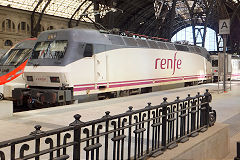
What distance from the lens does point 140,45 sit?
1578cm

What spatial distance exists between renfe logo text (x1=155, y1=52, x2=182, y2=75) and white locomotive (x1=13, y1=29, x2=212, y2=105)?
3.70ft

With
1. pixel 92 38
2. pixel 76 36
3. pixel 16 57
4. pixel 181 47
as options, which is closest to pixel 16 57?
pixel 16 57

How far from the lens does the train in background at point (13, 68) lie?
13289 mm

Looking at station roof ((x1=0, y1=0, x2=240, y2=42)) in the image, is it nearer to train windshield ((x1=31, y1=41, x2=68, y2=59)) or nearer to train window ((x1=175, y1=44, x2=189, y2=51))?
train window ((x1=175, y1=44, x2=189, y2=51))

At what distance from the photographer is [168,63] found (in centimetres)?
1864

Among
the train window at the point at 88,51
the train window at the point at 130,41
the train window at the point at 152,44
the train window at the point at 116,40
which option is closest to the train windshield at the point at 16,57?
the train window at the point at 88,51

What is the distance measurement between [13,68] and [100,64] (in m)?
4.57

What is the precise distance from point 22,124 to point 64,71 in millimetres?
4815

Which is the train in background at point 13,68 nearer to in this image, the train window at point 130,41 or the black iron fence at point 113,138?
the train window at point 130,41

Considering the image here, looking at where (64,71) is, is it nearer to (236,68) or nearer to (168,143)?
(168,143)

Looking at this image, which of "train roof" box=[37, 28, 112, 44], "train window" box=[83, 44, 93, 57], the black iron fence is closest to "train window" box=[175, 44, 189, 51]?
"train roof" box=[37, 28, 112, 44]

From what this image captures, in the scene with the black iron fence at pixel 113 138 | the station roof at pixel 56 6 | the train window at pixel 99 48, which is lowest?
the black iron fence at pixel 113 138

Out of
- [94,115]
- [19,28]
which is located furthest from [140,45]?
[19,28]

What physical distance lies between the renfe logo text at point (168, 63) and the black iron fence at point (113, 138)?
10.5 m
